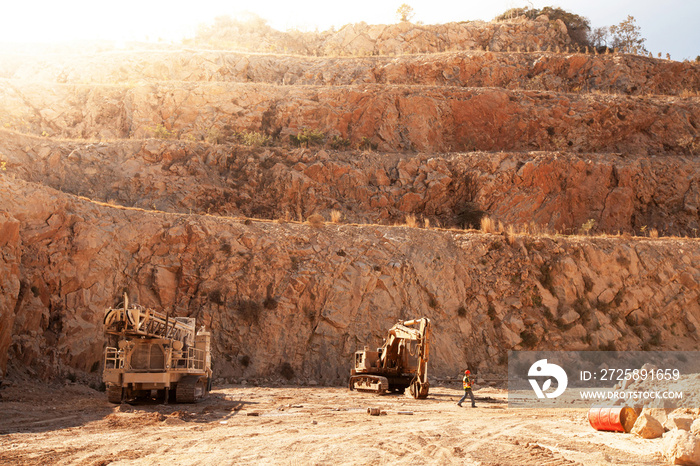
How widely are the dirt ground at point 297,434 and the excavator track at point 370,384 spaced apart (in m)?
1.86

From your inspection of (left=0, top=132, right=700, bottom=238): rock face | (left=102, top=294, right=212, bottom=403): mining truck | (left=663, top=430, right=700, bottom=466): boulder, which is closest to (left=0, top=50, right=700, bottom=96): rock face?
(left=0, top=132, right=700, bottom=238): rock face

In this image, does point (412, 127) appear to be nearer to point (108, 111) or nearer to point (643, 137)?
point (643, 137)

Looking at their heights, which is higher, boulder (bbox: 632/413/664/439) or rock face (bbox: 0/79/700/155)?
rock face (bbox: 0/79/700/155)

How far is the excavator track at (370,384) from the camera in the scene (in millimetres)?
19297

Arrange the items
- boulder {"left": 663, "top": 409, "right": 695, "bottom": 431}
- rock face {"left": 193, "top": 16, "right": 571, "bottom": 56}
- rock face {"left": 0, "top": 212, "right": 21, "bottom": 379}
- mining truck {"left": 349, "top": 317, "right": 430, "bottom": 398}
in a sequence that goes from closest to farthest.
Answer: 1. boulder {"left": 663, "top": 409, "right": 695, "bottom": 431}
2. rock face {"left": 0, "top": 212, "right": 21, "bottom": 379}
3. mining truck {"left": 349, "top": 317, "right": 430, "bottom": 398}
4. rock face {"left": 193, "top": 16, "right": 571, "bottom": 56}

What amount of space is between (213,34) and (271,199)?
48.2 meters

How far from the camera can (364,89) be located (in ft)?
128

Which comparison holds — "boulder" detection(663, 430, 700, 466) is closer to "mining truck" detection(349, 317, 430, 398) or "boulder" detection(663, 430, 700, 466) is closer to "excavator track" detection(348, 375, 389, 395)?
"mining truck" detection(349, 317, 430, 398)

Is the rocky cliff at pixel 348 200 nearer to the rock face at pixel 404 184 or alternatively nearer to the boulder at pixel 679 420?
the rock face at pixel 404 184

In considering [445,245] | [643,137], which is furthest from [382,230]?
[643,137]

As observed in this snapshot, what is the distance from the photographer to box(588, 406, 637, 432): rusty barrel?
35.9 feet

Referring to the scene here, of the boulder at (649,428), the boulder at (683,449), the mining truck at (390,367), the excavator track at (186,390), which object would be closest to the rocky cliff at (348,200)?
the mining truck at (390,367)

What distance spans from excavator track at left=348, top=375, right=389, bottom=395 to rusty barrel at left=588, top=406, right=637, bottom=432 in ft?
29.0

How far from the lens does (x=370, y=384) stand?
1986cm
